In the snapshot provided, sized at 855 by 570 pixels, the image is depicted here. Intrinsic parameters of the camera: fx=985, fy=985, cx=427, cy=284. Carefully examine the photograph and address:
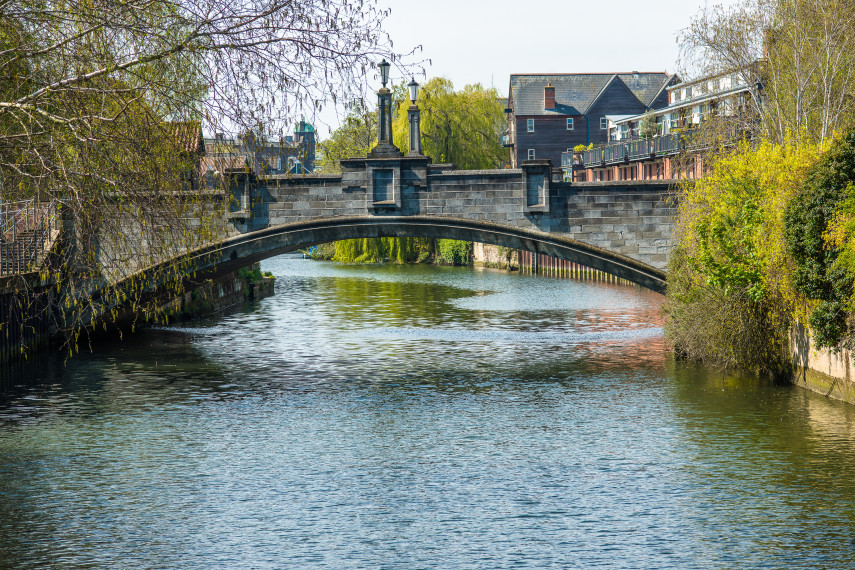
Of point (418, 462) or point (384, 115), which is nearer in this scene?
point (418, 462)

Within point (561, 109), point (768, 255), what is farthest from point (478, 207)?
point (561, 109)

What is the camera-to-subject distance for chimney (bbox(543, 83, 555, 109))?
279 ft

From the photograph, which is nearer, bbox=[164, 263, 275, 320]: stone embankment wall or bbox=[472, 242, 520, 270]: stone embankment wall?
bbox=[164, 263, 275, 320]: stone embankment wall

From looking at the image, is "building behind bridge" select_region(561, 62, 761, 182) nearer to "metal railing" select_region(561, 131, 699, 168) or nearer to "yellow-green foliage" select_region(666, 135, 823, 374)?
"metal railing" select_region(561, 131, 699, 168)

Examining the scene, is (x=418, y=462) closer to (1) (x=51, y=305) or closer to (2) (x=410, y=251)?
(1) (x=51, y=305)

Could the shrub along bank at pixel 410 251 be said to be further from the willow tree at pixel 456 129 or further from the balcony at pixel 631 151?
the balcony at pixel 631 151

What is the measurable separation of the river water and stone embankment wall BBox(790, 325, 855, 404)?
0.43m

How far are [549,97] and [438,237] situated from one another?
2317 inches

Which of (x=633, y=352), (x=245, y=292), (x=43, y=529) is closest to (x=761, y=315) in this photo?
(x=633, y=352)

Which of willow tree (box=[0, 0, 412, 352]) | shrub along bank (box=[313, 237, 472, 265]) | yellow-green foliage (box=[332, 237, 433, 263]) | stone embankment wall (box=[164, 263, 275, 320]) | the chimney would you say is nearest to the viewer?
willow tree (box=[0, 0, 412, 352])

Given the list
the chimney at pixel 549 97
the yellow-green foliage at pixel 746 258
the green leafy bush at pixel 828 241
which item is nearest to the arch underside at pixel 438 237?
the yellow-green foliage at pixel 746 258

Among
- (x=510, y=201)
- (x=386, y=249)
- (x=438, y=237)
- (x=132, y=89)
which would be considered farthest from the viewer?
(x=386, y=249)

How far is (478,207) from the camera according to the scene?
2869 centimetres

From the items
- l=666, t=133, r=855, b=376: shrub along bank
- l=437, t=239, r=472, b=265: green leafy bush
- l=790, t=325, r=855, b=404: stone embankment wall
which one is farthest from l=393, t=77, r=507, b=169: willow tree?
l=790, t=325, r=855, b=404: stone embankment wall
